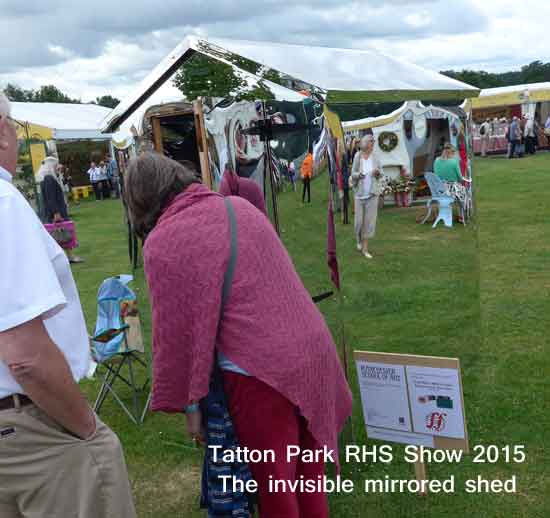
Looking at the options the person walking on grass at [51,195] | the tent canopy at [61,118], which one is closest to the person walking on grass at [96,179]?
the tent canopy at [61,118]

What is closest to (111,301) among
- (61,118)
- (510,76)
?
(61,118)

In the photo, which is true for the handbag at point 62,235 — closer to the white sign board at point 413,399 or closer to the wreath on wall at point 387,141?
the wreath on wall at point 387,141

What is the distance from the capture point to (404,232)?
3650mm

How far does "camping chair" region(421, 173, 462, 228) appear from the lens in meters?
3.72

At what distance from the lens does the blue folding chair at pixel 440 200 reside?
3717mm

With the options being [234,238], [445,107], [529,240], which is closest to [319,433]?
[234,238]

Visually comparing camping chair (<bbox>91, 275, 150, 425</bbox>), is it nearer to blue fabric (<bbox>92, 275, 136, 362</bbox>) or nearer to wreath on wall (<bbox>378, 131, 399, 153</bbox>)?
blue fabric (<bbox>92, 275, 136, 362</bbox>)

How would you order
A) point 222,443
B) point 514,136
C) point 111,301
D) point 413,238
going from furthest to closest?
point 514,136 → point 111,301 → point 413,238 → point 222,443

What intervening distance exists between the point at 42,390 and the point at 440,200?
9.17 ft

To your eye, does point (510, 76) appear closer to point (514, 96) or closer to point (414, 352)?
point (514, 96)

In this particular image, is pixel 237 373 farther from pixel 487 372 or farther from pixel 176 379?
pixel 487 372

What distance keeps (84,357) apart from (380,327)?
2.22m

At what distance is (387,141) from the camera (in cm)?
346

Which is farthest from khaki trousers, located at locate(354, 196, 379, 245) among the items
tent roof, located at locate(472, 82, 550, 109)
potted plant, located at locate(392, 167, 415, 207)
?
tent roof, located at locate(472, 82, 550, 109)
